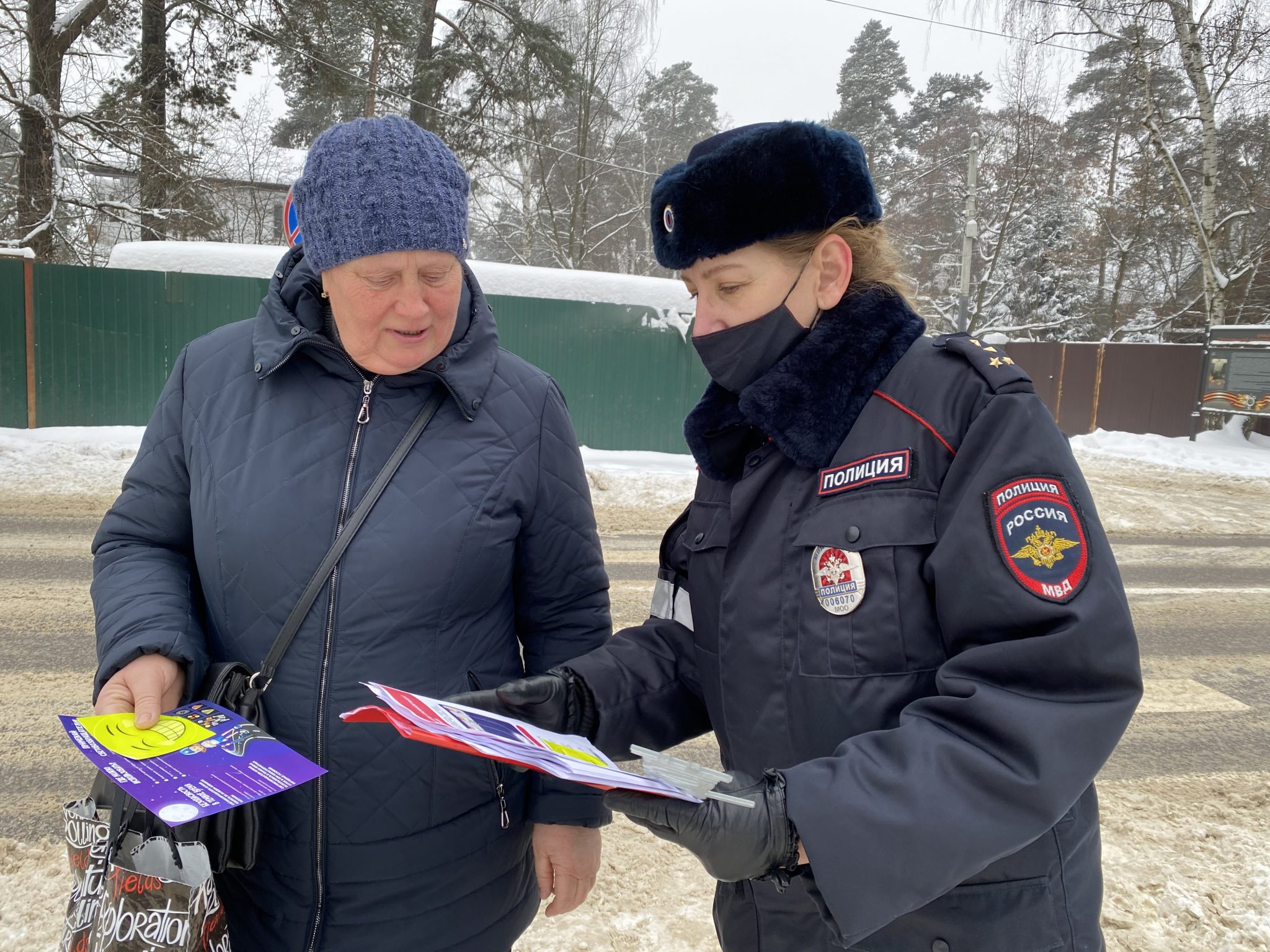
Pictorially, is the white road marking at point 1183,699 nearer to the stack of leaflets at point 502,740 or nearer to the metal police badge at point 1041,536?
the metal police badge at point 1041,536

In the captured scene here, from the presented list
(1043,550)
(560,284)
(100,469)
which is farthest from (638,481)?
(1043,550)

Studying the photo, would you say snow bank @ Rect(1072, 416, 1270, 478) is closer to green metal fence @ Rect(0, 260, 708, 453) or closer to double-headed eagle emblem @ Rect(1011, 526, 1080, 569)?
green metal fence @ Rect(0, 260, 708, 453)

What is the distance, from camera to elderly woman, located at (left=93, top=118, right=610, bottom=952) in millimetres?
1604

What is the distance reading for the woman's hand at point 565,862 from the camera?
71.7 inches

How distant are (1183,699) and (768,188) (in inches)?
191

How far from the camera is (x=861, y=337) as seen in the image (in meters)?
1.39

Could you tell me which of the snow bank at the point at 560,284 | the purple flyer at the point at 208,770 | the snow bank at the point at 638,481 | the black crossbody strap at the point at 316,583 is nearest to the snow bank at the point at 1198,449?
the snow bank at the point at 560,284

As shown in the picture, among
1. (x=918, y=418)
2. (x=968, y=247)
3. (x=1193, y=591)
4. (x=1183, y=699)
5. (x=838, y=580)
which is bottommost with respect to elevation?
(x=1183, y=699)

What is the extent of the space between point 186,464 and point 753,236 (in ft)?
A: 4.02

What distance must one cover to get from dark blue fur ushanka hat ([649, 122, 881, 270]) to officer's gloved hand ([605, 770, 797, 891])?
0.85 metres

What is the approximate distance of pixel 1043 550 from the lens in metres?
1.13

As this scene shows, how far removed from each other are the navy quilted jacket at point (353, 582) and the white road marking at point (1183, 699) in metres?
4.18

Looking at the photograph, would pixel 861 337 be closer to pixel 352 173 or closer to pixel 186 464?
pixel 352 173

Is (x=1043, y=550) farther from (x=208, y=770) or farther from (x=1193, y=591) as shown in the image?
(x=1193, y=591)
